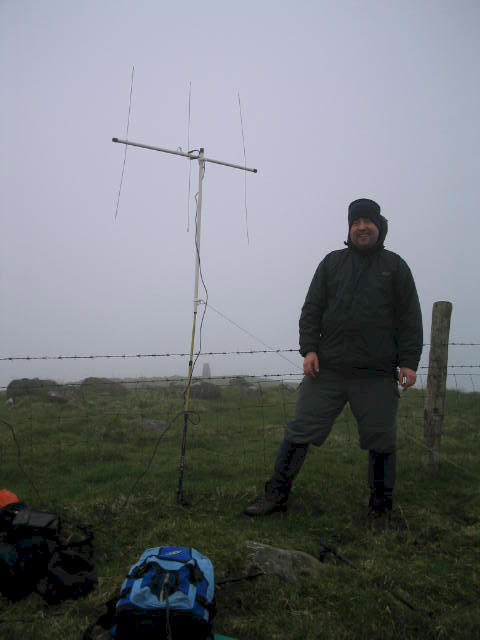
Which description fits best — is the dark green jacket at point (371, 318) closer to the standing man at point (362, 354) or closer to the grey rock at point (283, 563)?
the standing man at point (362, 354)

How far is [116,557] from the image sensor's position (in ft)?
12.4

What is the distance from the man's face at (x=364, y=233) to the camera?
14.7 ft

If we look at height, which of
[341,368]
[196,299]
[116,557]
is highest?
[196,299]

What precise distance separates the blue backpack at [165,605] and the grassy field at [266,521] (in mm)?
357

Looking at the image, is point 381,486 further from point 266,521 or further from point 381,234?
point 381,234

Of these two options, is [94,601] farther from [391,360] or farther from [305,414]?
[391,360]

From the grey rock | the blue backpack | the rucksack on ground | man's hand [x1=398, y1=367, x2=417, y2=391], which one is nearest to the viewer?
the blue backpack

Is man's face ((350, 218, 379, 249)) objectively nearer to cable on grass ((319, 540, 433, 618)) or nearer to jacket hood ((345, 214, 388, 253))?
jacket hood ((345, 214, 388, 253))

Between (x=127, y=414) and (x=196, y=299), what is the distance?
5.51 m

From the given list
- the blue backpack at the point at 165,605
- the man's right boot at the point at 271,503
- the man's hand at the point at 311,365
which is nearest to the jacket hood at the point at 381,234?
the man's hand at the point at 311,365

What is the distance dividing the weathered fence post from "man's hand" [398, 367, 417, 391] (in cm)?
172

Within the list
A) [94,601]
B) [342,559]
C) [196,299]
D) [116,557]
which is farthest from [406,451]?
[94,601]

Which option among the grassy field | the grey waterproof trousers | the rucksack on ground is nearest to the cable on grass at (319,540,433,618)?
the grassy field

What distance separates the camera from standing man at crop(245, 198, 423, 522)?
14.1 ft
